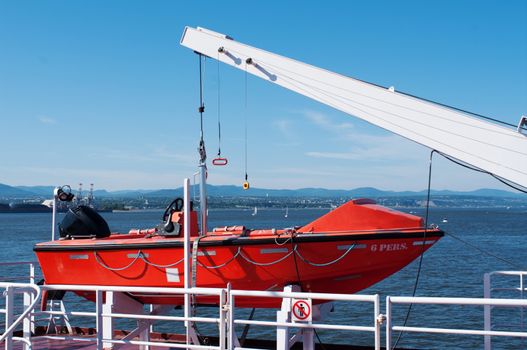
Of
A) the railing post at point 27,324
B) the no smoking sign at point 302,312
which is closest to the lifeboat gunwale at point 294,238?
the no smoking sign at point 302,312

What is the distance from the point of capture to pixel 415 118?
6.07 metres

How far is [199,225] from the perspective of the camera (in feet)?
31.7

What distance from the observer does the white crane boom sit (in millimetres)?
5637

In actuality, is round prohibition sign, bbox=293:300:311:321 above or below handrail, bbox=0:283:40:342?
below

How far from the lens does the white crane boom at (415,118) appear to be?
18.5 ft

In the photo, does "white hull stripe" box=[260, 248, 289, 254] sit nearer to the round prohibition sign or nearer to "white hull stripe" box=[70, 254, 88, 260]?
the round prohibition sign

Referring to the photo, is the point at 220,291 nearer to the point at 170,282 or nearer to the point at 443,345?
the point at 170,282

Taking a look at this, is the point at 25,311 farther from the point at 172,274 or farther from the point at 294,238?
the point at 294,238

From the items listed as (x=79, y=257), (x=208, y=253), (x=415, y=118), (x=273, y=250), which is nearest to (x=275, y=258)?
(x=273, y=250)

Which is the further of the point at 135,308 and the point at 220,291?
the point at 135,308

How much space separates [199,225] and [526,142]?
5.38m

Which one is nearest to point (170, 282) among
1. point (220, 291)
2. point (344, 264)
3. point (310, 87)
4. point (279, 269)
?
point (279, 269)

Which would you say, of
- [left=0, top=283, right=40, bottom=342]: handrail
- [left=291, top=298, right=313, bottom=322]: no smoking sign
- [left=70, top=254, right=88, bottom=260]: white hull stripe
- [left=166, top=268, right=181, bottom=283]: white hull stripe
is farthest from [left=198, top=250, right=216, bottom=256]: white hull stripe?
[left=0, top=283, right=40, bottom=342]: handrail

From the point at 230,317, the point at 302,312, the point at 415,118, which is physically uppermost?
the point at 415,118
